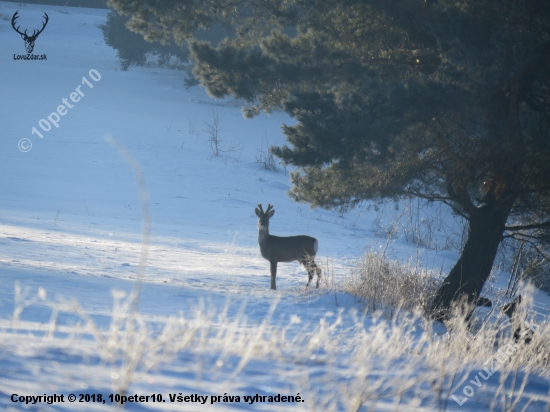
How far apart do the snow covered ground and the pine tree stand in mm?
1704

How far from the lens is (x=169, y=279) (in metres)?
8.81

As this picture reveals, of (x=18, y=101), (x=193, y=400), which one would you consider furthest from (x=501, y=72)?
(x=18, y=101)

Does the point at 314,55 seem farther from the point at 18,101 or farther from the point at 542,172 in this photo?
the point at 18,101

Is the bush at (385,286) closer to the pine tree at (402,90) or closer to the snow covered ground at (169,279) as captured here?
the snow covered ground at (169,279)

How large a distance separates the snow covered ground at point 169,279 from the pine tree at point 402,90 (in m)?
1.70

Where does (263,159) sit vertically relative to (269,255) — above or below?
above

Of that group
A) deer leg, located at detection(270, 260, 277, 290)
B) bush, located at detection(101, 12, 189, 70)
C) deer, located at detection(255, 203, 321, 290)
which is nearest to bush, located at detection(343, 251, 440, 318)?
deer, located at detection(255, 203, 321, 290)

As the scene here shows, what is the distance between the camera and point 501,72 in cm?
651

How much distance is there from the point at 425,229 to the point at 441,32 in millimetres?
14836

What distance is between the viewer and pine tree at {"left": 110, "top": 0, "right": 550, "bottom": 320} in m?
6.71

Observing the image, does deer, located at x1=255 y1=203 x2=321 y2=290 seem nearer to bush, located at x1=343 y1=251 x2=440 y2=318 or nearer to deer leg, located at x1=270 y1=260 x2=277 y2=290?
deer leg, located at x1=270 y1=260 x2=277 y2=290

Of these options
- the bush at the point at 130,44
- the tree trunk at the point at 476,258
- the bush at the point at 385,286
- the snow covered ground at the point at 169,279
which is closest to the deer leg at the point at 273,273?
the snow covered ground at the point at 169,279

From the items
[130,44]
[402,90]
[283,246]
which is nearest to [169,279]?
[283,246]

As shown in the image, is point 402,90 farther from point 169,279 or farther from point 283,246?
point 169,279
